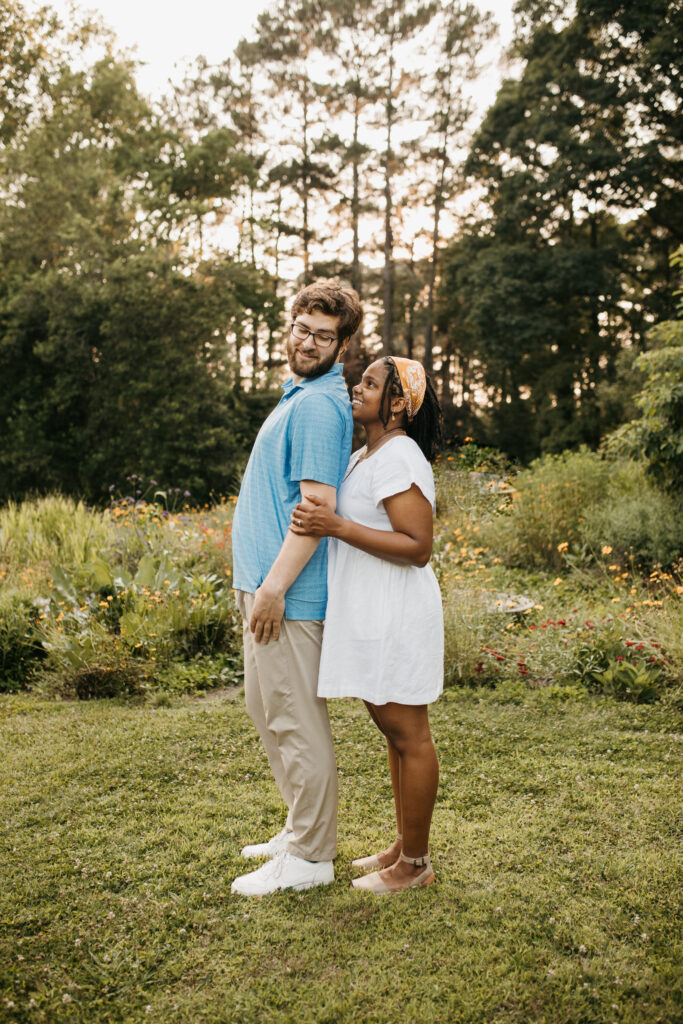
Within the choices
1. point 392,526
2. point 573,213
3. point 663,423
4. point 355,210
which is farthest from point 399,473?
point 573,213

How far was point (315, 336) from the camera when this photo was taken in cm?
233

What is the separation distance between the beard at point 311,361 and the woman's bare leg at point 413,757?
107cm

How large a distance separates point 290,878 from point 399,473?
4.70 feet

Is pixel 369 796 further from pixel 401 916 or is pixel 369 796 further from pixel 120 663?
pixel 120 663

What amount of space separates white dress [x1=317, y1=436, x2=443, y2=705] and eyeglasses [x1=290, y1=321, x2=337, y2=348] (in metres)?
0.38

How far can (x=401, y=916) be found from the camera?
7.77ft

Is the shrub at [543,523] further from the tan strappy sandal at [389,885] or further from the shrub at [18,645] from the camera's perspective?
the tan strappy sandal at [389,885]

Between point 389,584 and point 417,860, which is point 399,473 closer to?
point 389,584

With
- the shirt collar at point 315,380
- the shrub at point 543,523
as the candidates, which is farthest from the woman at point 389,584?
the shrub at point 543,523

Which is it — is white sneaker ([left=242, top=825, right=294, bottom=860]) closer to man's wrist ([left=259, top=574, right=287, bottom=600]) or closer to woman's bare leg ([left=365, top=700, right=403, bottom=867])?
woman's bare leg ([left=365, top=700, right=403, bottom=867])

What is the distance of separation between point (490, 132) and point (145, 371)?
11.2 m

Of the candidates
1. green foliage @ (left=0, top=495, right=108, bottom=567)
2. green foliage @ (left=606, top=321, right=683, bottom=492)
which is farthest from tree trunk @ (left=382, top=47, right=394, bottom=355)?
green foliage @ (left=0, top=495, right=108, bottom=567)

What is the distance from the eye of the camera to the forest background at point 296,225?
1589 centimetres

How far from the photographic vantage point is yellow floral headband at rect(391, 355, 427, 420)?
2.31 meters
